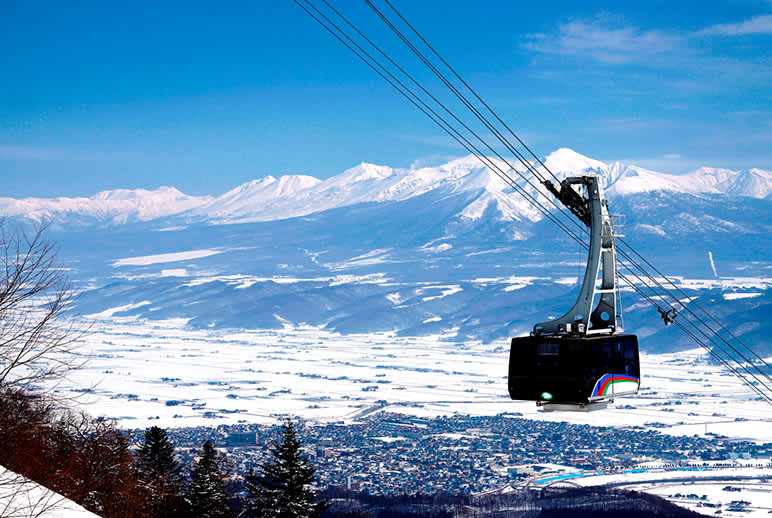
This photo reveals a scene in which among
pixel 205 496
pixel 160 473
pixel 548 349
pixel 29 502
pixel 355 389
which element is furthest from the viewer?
pixel 355 389

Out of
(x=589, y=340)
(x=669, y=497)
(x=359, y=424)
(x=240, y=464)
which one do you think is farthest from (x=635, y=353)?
(x=359, y=424)

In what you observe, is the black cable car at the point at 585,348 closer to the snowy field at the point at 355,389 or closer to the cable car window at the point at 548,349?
the cable car window at the point at 548,349

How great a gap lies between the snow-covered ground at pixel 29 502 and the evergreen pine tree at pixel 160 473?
22.1ft

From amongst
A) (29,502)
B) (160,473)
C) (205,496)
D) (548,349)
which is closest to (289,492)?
(205,496)

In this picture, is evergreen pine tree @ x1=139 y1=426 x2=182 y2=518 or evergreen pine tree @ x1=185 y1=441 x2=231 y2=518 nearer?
evergreen pine tree @ x1=139 y1=426 x2=182 y2=518

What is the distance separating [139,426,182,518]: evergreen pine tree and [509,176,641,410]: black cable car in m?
6.65

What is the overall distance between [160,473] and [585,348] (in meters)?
10.7

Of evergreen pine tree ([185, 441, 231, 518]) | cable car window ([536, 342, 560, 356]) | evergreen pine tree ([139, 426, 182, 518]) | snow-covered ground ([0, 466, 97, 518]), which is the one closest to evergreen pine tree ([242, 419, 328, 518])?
evergreen pine tree ([185, 441, 231, 518])

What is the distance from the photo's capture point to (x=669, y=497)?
61.9m

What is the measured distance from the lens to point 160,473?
64.4 feet

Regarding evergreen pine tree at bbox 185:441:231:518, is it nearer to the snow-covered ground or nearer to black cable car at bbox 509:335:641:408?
black cable car at bbox 509:335:641:408

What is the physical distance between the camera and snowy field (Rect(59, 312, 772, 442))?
10456 cm

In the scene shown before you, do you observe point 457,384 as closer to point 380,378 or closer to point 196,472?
point 380,378

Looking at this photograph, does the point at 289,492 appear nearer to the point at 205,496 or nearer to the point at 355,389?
the point at 205,496
